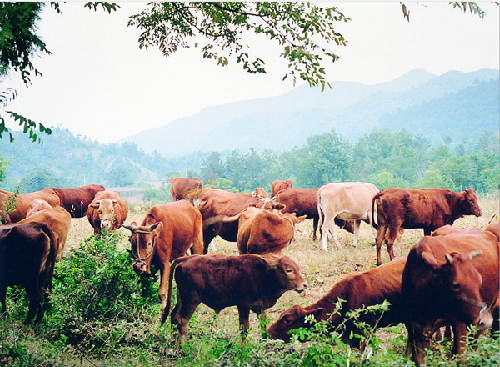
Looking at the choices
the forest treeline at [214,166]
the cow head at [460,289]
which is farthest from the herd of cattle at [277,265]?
the forest treeline at [214,166]

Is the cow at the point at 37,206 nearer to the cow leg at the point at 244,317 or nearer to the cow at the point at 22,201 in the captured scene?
the cow at the point at 22,201

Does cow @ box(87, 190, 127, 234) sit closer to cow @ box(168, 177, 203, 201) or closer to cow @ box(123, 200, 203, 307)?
cow @ box(123, 200, 203, 307)

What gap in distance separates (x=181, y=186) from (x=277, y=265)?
834cm

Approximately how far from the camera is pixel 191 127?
746cm

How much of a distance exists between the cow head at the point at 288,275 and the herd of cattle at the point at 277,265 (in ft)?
0.04

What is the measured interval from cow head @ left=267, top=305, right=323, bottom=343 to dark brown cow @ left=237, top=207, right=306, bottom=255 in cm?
160

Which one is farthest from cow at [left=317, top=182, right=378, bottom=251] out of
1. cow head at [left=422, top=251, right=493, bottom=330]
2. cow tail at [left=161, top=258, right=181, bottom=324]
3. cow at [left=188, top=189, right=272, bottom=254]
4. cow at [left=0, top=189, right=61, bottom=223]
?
cow at [left=0, top=189, right=61, bottom=223]

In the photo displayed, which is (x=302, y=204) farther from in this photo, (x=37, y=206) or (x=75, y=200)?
(x=37, y=206)

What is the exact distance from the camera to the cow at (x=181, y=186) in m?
11.7

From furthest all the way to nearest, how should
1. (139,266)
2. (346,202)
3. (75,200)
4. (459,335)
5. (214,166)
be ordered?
1. (75,200)
2. (346,202)
3. (214,166)
4. (139,266)
5. (459,335)

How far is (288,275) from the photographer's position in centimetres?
443

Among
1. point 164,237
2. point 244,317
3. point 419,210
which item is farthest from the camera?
point 419,210

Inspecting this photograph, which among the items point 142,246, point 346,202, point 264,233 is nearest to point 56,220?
point 142,246

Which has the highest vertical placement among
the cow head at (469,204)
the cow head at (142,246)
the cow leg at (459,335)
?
the cow head at (142,246)
